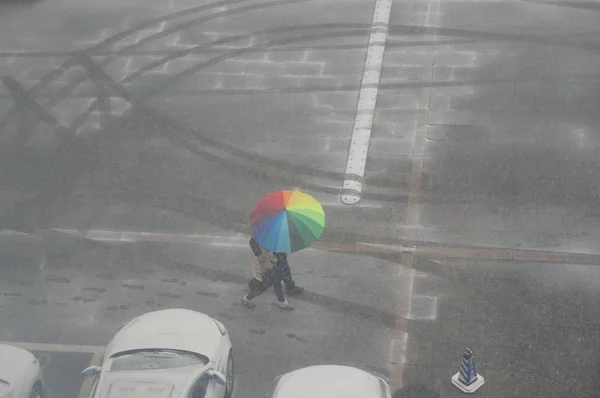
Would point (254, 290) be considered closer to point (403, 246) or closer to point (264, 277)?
point (264, 277)

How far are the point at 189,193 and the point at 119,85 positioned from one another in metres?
3.87

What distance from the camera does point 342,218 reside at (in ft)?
46.3

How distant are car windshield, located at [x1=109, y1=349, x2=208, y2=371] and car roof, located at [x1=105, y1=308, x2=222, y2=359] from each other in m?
0.07

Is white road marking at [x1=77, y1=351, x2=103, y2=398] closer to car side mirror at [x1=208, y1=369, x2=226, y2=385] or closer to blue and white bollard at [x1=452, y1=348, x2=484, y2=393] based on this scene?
car side mirror at [x1=208, y1=369, x2=226, y2=385]

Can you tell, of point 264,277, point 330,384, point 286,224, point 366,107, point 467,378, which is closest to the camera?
point 330,384

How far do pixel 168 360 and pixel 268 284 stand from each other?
219 centimetres

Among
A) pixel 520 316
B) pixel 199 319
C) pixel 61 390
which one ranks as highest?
pixel 520 316

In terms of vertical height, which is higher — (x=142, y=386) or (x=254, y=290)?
(x=254, y=290)

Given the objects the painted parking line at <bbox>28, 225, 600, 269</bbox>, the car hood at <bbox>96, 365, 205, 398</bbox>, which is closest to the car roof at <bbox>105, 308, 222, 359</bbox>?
the car hood at <bbox>96, 365, 205, 398</bbox>

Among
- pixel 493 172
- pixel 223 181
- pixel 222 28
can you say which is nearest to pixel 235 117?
pixel 223 181

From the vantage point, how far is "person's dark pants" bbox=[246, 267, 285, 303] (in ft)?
40.0

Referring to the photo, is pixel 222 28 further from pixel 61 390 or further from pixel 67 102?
pixel 61 390

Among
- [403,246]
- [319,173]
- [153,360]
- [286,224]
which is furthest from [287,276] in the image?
[319,173]

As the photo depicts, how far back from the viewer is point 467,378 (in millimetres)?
11211
